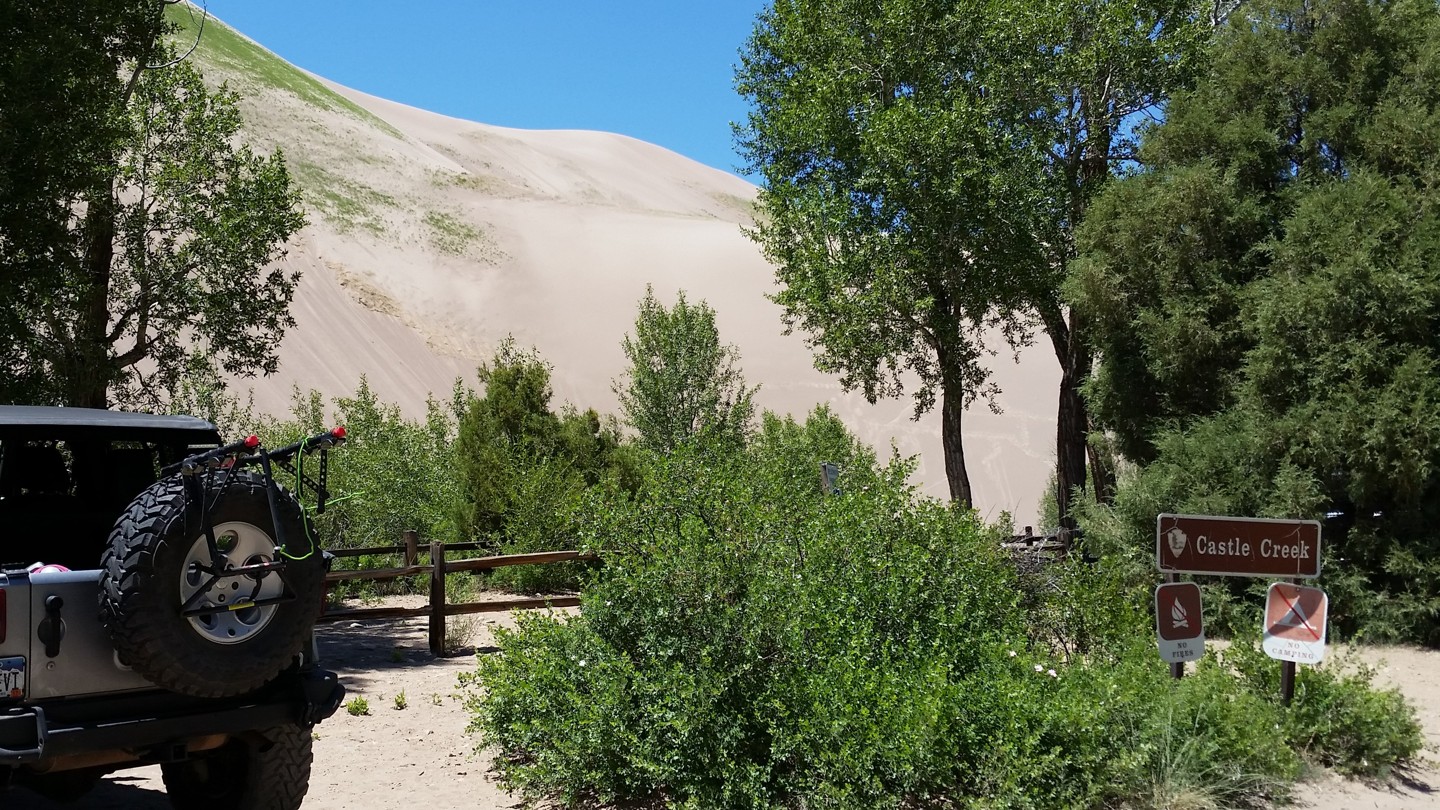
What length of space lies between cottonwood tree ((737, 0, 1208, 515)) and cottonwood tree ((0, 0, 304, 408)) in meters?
9.50

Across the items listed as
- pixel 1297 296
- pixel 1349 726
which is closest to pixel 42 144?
pixel 1349 726

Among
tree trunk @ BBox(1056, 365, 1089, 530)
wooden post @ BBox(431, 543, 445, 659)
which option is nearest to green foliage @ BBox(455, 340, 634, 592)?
wooden post @ BBox(431, 543, 445, 659)

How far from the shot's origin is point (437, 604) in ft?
39.5

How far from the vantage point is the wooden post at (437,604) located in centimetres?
1199

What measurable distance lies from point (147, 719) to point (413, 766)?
117 inches

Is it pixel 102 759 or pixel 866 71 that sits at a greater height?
pixel 866 71

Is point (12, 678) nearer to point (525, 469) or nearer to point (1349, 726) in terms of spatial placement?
point (1349, 726)

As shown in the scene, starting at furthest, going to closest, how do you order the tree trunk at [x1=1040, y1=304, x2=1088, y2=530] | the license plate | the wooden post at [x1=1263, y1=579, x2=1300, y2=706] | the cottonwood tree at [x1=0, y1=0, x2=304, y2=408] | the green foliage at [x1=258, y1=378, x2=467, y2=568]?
the tree trunk at [x1=1040, y1=304, x2=1088, y2=530]
the green foliage at [x1=258, y1=378, x2=467, y2=568]
the cottonwood tree at [x1=0, y1=0, x2=304, y2=408]
the wooden post at [x1=1263, y1=579, x2=1300, y2=706]
the license plate

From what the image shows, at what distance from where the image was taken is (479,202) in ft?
268

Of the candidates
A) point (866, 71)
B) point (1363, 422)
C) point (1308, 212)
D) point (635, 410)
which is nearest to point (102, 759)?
point (1363, 422)

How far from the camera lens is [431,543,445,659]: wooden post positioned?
1199 centimetres

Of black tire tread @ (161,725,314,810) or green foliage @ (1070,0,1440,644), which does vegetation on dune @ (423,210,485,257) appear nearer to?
green foliage @ (1070,0,1440,644)

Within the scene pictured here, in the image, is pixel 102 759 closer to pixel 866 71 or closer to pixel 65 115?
pixel 65 115

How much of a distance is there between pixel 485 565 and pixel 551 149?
11581cm
